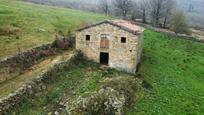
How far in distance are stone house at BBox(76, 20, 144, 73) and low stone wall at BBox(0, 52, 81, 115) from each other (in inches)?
168

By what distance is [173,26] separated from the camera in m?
91.3

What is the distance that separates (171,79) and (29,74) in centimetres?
1769

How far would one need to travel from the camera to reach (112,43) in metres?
44.4

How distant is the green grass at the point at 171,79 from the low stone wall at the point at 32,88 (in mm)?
8742

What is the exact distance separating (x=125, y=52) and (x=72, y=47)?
893 centimetres

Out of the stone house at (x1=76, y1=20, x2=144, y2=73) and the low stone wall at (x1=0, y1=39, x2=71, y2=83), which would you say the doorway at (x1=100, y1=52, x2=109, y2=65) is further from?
the low stone wall at (x1=0, y1=39, x2=71, y2=83)

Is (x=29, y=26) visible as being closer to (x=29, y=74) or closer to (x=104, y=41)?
(x=104, y=41)

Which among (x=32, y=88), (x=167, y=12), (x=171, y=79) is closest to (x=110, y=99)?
(x=32, y=88)

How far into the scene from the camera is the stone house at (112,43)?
4359 centimetres

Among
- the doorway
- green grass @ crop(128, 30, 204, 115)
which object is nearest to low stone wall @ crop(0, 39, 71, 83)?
the doorway

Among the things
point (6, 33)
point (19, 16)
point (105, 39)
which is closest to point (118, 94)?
point (105, 39)

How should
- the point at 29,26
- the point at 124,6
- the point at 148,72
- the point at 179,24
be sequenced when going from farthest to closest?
1. the point at 124,6
2. the point at 179,24
3. the point at 29,26
4. the point at 148,72

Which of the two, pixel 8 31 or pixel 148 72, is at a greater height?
pixel 8 31

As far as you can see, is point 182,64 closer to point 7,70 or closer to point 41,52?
point 41,52
